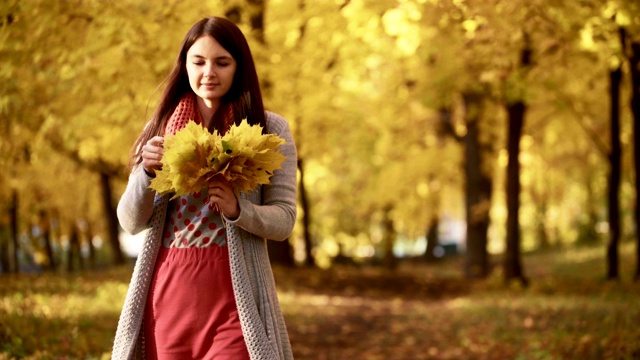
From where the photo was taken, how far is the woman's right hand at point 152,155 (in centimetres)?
343

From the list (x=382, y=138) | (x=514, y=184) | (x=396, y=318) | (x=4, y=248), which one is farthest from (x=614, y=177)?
(x=4, y=248)

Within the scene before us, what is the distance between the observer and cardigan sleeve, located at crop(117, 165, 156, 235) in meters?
3.48

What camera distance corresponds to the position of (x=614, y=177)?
658 inches

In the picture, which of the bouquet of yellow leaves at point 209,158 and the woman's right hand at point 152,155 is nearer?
the bouquet of yellow leaves at point 209,158

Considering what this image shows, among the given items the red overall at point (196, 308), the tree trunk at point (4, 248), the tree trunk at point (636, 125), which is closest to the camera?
the red overall at point (196, 308)

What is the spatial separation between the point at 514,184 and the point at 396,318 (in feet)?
14.0

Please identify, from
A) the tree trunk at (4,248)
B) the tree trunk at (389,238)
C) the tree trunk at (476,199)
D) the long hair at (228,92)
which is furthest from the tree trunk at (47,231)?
the long hair at (228,92)

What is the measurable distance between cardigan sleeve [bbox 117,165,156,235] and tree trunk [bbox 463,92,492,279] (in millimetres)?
16979

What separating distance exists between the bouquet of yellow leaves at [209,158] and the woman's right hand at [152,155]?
0.10m

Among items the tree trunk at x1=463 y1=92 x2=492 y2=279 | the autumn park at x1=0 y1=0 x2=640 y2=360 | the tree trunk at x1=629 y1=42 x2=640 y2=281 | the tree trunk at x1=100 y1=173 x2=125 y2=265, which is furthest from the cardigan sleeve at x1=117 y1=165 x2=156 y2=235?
the tree trunk at x1=100 y1=173 x2=125 y2=265

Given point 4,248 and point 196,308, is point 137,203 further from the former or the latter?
point 4,248

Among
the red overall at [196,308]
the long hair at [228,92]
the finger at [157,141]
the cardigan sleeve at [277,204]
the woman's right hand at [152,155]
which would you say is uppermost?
the long hair at [228,92]

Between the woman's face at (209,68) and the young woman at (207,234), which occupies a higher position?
the woman's face at (209,68)

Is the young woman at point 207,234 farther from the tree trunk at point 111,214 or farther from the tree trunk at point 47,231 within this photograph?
the tree trunk at point 47,231
